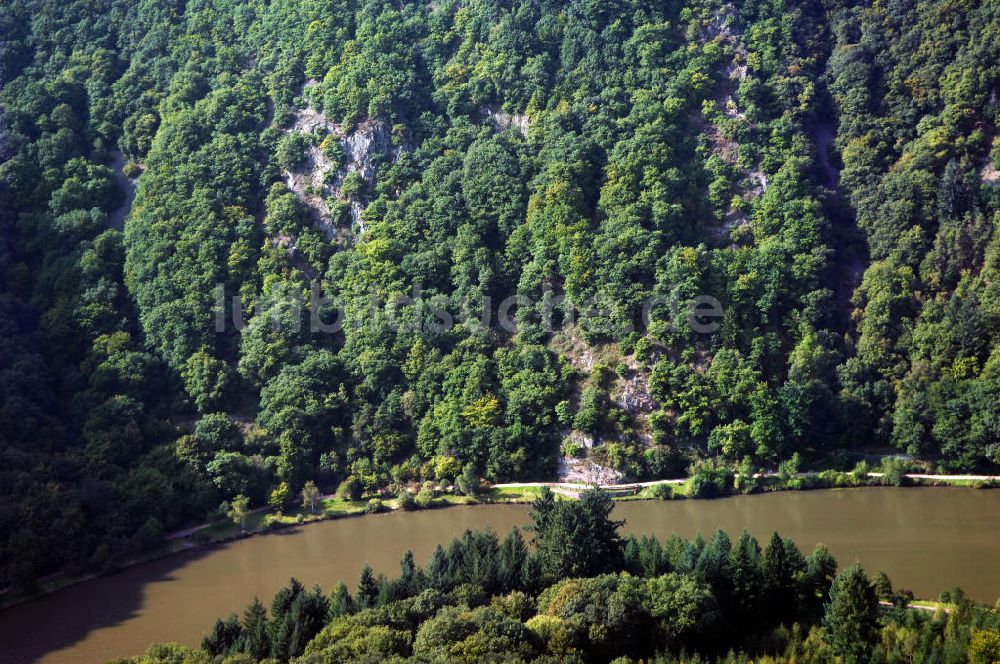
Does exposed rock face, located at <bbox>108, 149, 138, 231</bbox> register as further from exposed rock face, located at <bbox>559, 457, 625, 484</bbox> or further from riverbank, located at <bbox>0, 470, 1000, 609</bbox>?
exposed rock face, located at <bbox>559, 457, 625, 484</bbox>

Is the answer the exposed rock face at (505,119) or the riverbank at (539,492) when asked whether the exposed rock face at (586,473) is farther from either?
the exposed rock face at (505,119)

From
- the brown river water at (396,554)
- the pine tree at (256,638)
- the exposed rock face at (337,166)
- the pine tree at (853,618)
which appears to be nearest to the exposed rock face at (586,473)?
the brown river water at (396,554)

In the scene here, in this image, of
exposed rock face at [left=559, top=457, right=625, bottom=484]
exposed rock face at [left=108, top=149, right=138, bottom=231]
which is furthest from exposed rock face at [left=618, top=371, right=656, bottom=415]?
exposed rock face at [left=108, top=149, right=138, bottom=231]

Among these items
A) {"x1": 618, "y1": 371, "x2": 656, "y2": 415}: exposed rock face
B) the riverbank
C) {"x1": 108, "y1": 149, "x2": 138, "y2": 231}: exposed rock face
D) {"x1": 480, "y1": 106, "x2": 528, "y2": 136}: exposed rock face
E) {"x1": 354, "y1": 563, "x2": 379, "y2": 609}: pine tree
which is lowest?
{"x1": 354, "y1": 563, "x2": 379, "y2": 609}: pine tree

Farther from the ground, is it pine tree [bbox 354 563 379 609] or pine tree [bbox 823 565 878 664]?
pine tree [bbox 354 563 379 609]

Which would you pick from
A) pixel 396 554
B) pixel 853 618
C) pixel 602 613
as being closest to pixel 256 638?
pixel 602 613

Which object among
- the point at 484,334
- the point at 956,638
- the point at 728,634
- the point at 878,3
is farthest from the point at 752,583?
the point at 878,3

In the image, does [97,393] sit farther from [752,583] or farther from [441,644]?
[752,583]
